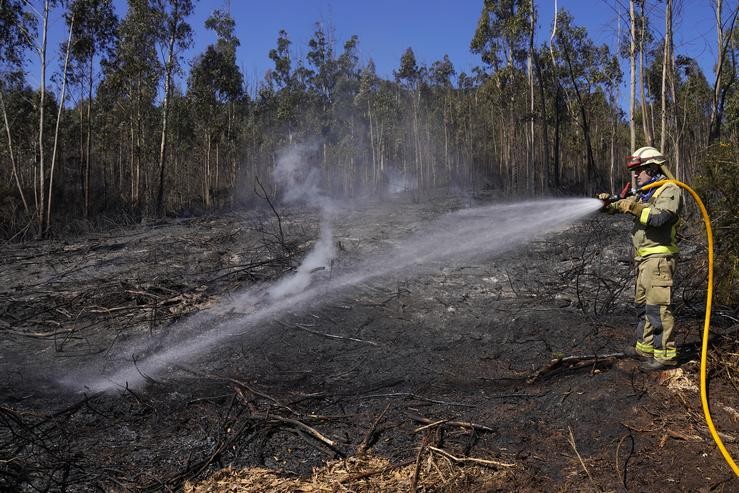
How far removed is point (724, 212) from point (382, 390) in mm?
3946

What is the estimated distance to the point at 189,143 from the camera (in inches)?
1389

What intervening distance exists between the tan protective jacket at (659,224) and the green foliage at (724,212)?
3.53 ft

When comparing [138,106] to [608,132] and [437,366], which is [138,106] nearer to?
[437,366]

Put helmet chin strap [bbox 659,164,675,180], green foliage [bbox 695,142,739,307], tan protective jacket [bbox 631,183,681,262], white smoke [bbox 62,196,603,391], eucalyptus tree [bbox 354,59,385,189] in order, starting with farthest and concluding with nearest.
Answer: eucalyptus tree [bbox 354,59,385,189] < white smoke [bbox 62,196,603,391] < green foliage [bbox 695,142,739,307] < helmet chin strap [bbox 659,164,675,180] < tan protective jacket [bbox 631,183,681,262]

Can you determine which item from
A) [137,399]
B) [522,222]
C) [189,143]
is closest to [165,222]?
[522,222]

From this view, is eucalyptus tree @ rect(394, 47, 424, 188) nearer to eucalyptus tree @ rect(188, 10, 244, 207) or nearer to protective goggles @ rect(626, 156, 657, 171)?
eucalyptus tree @ rect(188, 10, 244, 207)

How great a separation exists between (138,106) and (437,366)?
2130 cm

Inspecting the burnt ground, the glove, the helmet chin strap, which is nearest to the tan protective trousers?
the burnt ground

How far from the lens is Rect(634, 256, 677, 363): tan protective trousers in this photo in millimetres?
4145

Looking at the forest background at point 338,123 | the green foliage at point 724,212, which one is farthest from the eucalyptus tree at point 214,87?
the green foliage at point 724,212

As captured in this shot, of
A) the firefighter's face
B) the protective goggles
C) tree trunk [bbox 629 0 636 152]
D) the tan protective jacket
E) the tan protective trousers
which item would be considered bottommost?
the tan protective trousers

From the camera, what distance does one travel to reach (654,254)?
170 inches

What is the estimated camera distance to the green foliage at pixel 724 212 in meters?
4.89

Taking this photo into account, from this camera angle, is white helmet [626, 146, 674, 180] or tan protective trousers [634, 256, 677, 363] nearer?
tan protective trousers [634, 256, 677, 363]
